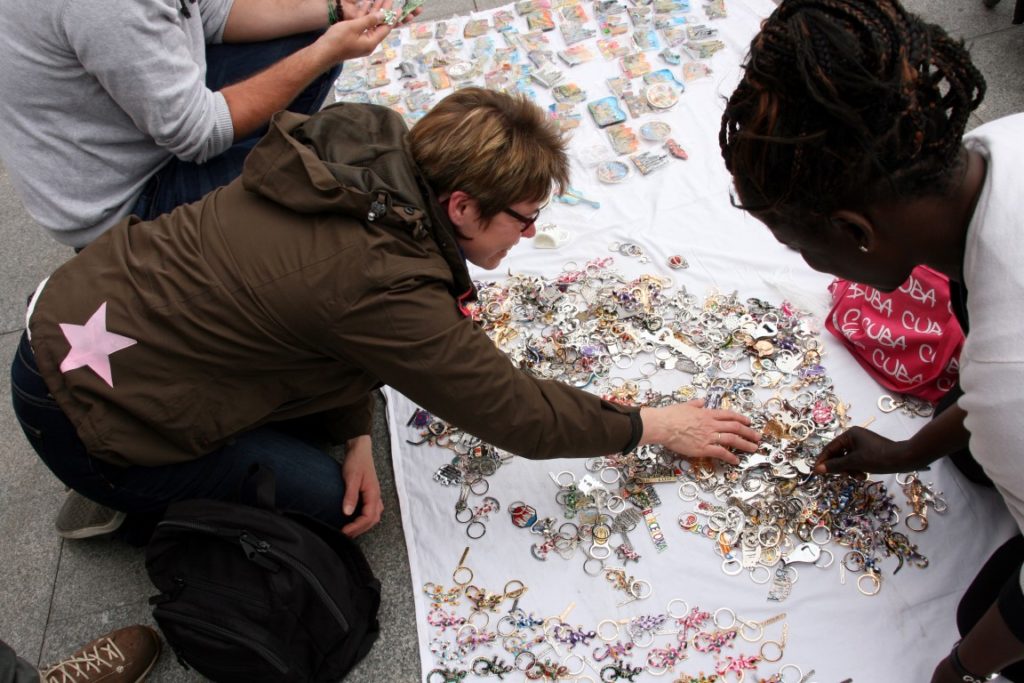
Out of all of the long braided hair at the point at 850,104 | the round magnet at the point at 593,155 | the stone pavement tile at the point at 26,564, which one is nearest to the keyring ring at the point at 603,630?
the long braided hair at the point at 850,104

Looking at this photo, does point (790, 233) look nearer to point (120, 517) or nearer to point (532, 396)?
point (532, 396)

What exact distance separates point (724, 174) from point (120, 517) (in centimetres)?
248

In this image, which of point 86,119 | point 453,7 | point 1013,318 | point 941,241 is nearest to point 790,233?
point 941,241

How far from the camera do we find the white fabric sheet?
1826mm

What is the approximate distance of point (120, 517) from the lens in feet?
7.34

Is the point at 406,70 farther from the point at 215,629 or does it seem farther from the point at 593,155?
the point at 215,629

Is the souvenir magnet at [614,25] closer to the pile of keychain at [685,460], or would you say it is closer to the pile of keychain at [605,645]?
the pile of keychain at [685,460]

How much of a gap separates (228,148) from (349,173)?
1121mm

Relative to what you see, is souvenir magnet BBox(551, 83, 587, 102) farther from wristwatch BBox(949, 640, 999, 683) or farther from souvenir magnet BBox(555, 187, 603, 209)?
wristwatch BBox(949, 640, 999, 683)

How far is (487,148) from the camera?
160 cm

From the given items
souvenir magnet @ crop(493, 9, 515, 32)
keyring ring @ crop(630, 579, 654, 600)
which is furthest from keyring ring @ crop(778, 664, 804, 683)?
souvenir magnet @ crop(493, 9, 515, 32)

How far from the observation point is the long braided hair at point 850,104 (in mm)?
1150

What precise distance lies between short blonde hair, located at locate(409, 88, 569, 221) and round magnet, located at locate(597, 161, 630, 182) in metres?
Answer: 1.35

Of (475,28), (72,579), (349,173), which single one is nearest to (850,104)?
(349,173)
